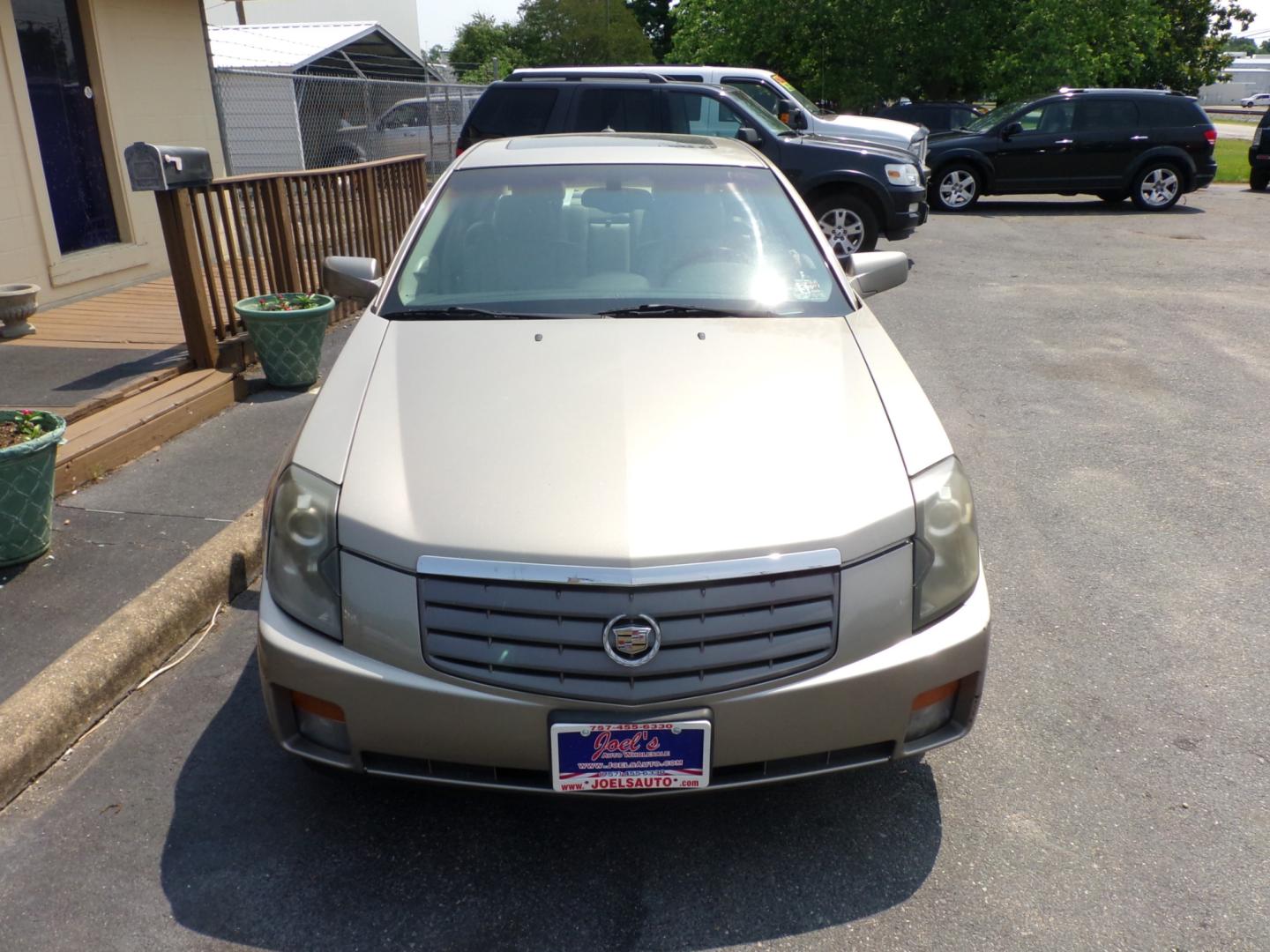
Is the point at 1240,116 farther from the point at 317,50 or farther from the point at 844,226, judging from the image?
the point at 844,226

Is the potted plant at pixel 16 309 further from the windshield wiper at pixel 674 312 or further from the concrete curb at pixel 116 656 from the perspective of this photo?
the windshield wiper at pixel 674 312

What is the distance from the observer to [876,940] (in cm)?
239

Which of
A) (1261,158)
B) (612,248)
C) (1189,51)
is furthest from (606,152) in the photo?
(1189,51)

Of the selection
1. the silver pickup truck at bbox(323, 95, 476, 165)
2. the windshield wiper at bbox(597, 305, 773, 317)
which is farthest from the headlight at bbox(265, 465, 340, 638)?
the silver pickup truck at bbox(323, 95, 476, 165)

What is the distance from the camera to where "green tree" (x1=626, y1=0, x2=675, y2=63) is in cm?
6612

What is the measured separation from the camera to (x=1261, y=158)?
18.9 m

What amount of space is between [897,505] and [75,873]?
2247 mm

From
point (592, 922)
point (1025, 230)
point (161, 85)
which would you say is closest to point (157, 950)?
point (592, 922)

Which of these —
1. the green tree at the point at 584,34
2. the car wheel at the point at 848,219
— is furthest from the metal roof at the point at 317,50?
the green tree at the point at 584,34

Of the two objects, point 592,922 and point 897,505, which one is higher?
point 897,505

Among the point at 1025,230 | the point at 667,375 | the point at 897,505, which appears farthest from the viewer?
the point at 1025,230

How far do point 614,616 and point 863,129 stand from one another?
12.6m

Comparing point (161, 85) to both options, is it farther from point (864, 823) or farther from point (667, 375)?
point (864, 823)

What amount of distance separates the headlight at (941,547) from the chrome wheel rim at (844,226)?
8946 mm
